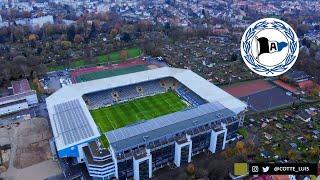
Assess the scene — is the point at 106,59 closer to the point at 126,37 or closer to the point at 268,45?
the point at 126,37

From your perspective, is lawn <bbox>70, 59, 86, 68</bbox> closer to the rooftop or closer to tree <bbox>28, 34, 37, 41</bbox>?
tree <bbox>28, 34, 37, 41</bbox>

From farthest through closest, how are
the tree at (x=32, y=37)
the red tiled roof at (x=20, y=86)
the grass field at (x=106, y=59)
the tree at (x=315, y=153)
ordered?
the tree at (x=32, y=37) < the grass field at (x=106, y=59) < the red tiled roof at (x=20, y=86) < the tree at (x=315, y=153)

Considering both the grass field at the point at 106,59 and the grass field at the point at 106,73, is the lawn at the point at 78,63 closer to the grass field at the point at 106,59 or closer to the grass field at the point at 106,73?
the grass field at the point at 106,59

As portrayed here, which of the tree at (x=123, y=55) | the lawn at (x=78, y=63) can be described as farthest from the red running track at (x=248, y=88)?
the lawn at (x=78, y=63)

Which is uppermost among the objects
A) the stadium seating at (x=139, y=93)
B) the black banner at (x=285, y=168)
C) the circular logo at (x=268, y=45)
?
the circular logo at (x=268, y=45)

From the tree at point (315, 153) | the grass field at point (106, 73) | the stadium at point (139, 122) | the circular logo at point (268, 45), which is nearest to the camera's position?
the circular logo at point (268, 45)

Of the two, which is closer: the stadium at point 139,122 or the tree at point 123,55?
the stadium at point 139,122

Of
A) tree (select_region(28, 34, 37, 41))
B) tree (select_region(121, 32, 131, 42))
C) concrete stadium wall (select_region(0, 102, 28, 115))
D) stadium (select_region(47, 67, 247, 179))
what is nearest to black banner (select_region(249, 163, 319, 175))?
stadium (select_region(47, 67, 247, 179))

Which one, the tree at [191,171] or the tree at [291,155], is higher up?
the tree at [291,155]
